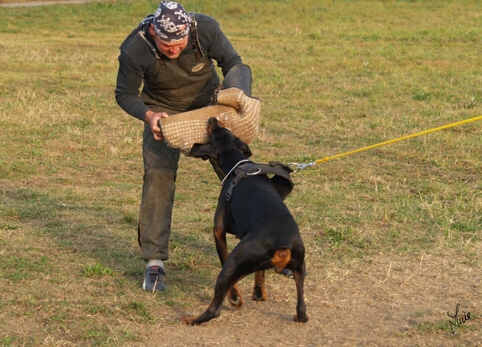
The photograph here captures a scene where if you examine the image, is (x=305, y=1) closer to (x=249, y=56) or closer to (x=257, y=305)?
(x=249, y=56)

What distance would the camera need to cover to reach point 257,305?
16.9ft

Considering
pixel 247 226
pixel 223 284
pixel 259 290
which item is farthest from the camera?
pixel 259 290

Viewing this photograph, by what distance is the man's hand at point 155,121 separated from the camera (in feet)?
17.4

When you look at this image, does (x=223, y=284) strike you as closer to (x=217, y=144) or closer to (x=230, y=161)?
(x=230, y=161)

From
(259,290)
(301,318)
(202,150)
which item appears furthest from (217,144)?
(301,318)

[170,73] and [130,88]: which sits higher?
[170,73]

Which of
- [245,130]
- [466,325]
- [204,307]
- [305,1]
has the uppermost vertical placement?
[245,130]

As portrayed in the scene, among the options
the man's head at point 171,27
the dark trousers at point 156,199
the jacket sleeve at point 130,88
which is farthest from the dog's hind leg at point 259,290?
the man's head at point 171,27

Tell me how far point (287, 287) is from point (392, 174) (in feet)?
10.8

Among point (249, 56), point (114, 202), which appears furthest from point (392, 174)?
point (249, 56)

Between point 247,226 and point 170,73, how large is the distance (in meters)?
1.40

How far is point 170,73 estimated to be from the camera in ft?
18.2

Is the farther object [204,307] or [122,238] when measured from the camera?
[122,238]

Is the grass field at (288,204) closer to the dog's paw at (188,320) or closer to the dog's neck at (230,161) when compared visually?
the dog's paw at (188,320)
